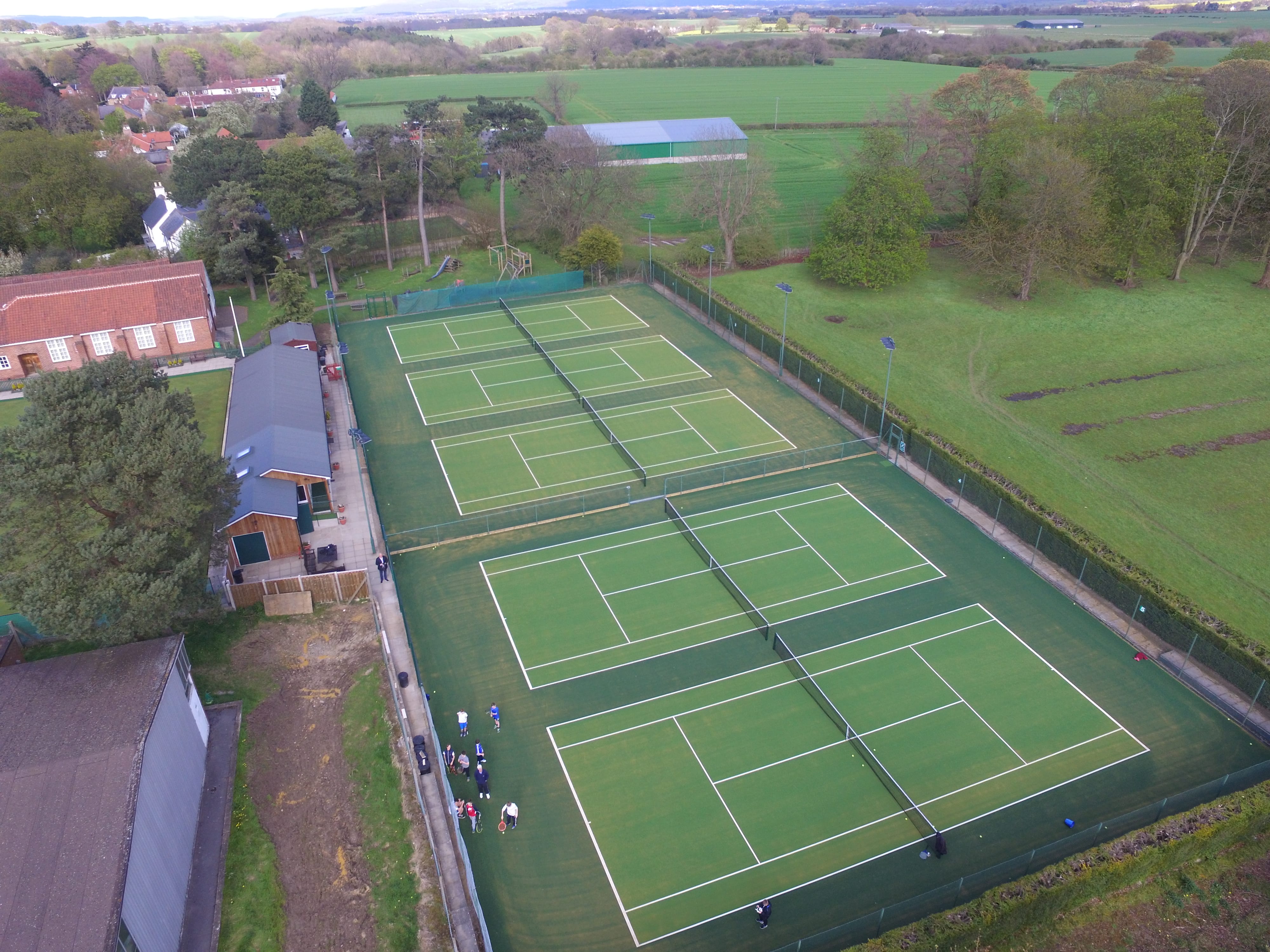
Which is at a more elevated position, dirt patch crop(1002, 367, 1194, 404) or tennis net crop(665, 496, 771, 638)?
dirt patch crop(1002, 367, 1194, 404)

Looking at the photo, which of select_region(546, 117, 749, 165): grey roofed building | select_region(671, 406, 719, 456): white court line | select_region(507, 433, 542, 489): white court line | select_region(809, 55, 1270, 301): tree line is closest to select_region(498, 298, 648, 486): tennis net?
→ select_region(671, 406, 719, 456): white court line

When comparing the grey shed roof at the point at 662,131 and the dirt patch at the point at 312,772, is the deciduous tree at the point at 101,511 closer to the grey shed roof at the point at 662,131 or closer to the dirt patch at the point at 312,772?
the dirt patch at the point at 312,772

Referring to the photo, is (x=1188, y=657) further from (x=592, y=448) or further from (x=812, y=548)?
(x=592, y=448)

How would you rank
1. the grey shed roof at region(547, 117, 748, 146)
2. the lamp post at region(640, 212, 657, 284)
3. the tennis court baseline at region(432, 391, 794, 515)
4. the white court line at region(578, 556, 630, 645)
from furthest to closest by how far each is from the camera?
the grey shed roof at region(547, 117, 748, 146), the lamp post at region(640, 212, 657, 284), the tennis court baseline at region(432, 391, 794, 515), the white court line at region(578, 556, 630, 645)

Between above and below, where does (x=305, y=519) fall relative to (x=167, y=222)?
below

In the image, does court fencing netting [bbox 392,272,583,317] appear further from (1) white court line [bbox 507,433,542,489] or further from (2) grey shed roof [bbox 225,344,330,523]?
(1) white court line [bbox 507,433,542,489]

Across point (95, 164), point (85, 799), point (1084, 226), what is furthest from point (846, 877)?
point (95, 164)

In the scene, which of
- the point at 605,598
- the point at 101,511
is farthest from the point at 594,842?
the point at 101,511
